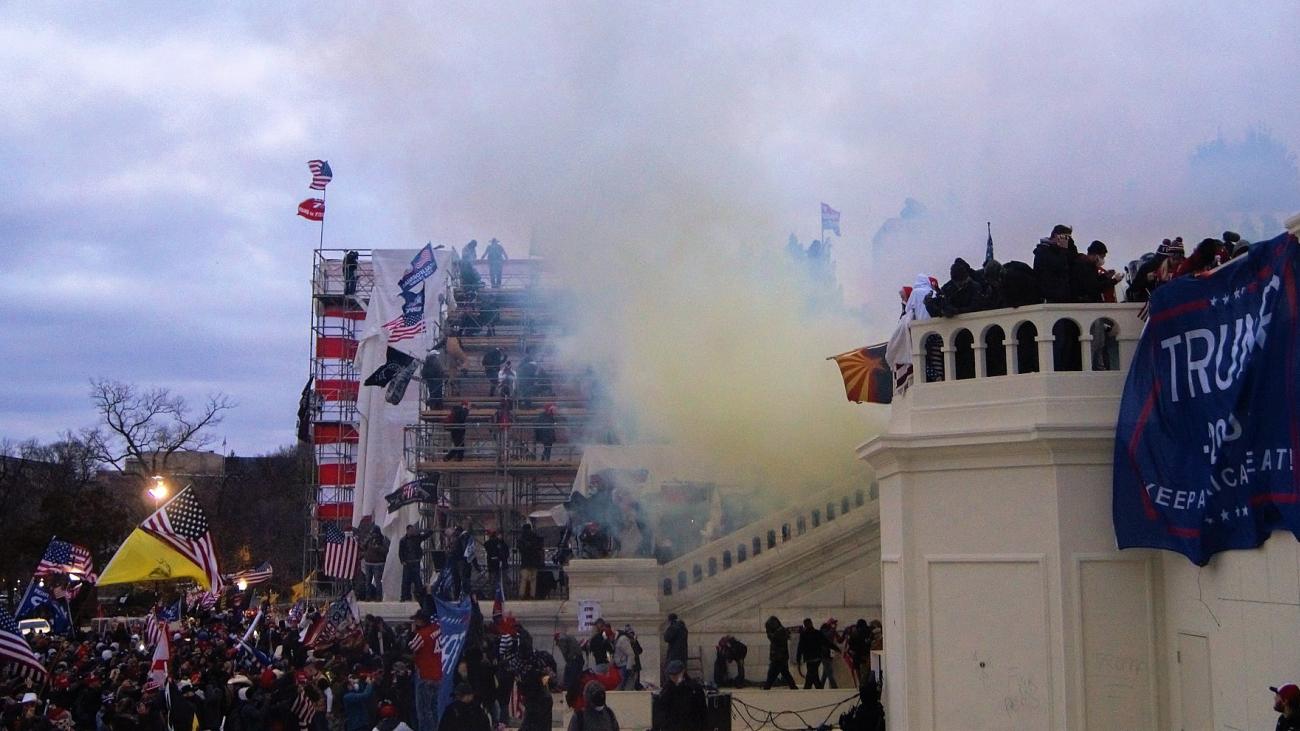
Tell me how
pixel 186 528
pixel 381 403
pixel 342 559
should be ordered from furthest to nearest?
pixel 381 403, pixel 342 559, pixel 186 528

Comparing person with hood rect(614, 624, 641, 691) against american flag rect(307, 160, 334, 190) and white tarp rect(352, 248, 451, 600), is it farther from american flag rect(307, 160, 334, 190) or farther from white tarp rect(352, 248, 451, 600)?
american flag rect(307, 160, 334, 190)

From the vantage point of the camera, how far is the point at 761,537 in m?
20.6

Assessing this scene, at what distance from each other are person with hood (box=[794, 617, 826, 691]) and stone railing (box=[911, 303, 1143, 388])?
6357 millimetres

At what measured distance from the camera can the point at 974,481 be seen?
40.2 ft

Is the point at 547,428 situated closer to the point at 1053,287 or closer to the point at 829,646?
the point at 829,646

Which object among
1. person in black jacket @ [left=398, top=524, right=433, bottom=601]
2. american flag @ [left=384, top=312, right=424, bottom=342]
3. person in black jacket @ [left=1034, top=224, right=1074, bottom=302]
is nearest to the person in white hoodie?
person in black jacket @ [left=1034, top=224, right=1074, bottom=302]

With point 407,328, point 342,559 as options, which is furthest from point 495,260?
point 342,559

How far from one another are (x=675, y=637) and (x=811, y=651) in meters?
1.98

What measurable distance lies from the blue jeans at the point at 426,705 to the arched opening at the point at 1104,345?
9.04 metres

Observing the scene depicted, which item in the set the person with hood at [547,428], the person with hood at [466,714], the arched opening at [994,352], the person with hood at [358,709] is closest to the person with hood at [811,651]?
the person with hood at [466,714]

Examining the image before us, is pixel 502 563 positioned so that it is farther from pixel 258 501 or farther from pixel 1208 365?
pixel 258 501

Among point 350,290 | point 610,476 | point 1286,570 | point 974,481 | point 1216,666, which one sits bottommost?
point 1216,666

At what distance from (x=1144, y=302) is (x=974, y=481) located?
7.58ft

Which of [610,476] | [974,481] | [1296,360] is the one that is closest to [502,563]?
[610,476]
